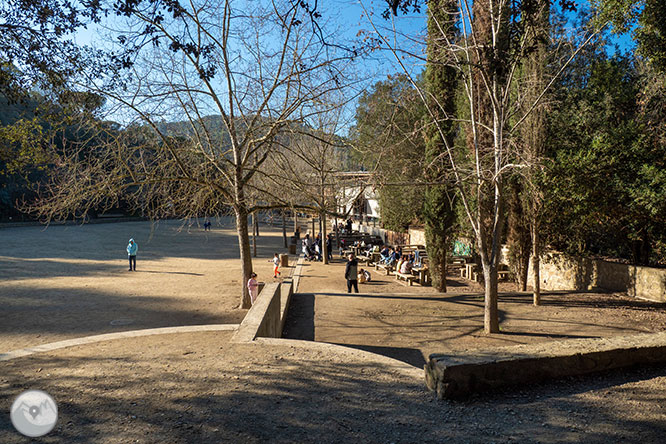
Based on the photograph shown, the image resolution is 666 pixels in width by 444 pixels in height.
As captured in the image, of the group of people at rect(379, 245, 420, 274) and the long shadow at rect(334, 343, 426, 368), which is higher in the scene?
the group of people at rect(379, 245, 420, 274)

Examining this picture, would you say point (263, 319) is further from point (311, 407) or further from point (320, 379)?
point (311, 407)

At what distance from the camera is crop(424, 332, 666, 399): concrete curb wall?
Result: 4785 mm

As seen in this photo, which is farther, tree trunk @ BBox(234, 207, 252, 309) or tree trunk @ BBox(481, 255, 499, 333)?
tree trunk @ BBox(234, 207, 252, 309)

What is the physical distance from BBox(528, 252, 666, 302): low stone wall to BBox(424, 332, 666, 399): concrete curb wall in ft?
27.4

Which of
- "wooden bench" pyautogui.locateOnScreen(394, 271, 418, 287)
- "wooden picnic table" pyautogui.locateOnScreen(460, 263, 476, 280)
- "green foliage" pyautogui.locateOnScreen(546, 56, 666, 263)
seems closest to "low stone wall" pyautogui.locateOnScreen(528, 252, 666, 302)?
"green foliage" pyautogui.locateOnScreen(546, 56, 666, 263)

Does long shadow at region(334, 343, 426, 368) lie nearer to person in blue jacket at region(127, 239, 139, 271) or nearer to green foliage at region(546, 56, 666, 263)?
green foliage at region(546, 56, 666, 263)

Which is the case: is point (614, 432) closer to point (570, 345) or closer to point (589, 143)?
point (570, 345)

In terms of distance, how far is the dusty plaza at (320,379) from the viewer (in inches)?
160

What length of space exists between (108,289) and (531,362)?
584 inches

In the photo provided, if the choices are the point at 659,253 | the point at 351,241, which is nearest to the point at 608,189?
the point at 659,253

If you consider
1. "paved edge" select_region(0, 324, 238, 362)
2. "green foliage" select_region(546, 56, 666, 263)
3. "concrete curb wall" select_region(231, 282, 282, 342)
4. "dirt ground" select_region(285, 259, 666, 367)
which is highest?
"green foliage" select_region(546, 56, 666, 263)

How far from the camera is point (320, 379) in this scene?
5352 mm

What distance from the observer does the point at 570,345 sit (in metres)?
5.58

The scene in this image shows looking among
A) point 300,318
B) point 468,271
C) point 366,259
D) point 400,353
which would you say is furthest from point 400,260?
point 400,353
